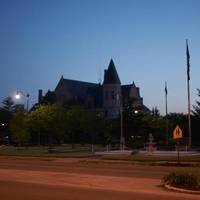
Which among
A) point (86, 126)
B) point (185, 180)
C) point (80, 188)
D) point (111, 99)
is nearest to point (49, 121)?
point (86, 126)

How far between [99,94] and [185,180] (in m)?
113

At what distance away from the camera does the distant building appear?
125062mm

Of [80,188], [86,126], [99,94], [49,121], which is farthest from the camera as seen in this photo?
[99,94]

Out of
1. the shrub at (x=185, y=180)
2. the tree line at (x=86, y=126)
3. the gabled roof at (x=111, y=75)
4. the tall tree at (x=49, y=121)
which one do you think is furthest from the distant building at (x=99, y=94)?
the shrub at (x=185, y=180)

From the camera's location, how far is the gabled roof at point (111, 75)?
12500 cm

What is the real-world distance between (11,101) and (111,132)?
5854 centimetres

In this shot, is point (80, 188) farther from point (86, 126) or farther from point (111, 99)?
point (111, 99)

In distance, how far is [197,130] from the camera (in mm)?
68375

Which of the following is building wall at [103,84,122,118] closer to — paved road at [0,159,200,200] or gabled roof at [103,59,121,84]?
gabled roof at [103,59,121,84]

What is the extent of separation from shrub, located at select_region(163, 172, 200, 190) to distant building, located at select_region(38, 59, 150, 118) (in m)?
100

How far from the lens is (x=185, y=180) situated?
60.5 ft

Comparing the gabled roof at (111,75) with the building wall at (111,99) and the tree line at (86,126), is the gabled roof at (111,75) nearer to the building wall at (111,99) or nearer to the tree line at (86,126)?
the building wall at (111,99)

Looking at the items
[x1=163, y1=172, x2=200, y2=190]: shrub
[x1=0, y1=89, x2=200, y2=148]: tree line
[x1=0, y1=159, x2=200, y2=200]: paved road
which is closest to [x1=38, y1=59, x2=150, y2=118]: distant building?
[x1=0, y1=89, x2=200, y2=148]: tree line

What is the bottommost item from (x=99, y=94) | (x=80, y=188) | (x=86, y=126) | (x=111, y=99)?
(x=80, y=188)
